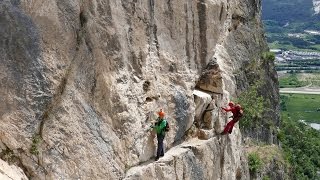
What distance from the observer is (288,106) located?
120m

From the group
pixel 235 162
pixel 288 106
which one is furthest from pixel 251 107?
pixel 288 106

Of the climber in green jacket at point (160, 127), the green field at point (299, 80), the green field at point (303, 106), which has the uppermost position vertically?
the climber in green jacket at point (160, 127)

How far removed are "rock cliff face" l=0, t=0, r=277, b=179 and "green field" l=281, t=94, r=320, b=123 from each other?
314ft

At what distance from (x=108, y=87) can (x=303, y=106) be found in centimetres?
11533

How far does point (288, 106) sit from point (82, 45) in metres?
112

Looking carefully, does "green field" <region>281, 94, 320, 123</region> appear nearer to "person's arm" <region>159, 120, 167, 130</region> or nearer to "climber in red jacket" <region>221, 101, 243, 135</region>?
"climber in red jacket" <region>221, 101, 243, 135</region>

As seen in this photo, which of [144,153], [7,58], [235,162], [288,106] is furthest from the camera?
[288,106]

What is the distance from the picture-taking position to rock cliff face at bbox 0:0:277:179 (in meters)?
12.0

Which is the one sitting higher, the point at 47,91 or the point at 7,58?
the point at 7,58

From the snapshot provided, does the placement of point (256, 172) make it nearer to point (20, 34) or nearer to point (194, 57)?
point (194, 57)

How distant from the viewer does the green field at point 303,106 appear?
4419 inches

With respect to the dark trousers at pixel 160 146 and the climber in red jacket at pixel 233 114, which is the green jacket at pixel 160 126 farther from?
the climber in red jacket at pixel 233 114

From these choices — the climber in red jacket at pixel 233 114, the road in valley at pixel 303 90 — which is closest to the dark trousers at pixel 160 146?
the climber in red jacket at pixel 233 114

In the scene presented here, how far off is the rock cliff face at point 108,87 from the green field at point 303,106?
95.8 m
